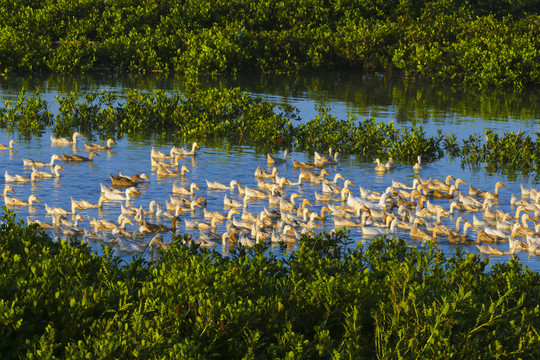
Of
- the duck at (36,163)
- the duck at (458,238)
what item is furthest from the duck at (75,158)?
the duck at (458,238)

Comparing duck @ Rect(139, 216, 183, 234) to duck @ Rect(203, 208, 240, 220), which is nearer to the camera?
duck @ Rect(139, 216, 183, 234)

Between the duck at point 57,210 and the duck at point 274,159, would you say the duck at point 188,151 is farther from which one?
the duck at point 57,210

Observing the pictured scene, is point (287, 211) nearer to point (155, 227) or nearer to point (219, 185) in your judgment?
point (219, 185)

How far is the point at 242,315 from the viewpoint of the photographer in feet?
26.2

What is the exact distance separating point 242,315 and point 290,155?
18010mm

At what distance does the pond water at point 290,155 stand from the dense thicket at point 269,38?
4.51 feet

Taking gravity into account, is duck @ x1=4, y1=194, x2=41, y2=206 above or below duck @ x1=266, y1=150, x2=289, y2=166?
below

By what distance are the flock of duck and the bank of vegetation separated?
2.86 meters

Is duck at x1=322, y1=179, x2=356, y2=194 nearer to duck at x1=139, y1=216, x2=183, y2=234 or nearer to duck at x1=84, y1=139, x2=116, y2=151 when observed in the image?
duck at x1=139, y1=216, x2=183, y2=234

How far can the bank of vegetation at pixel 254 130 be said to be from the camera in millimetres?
25156

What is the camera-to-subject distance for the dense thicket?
136ft

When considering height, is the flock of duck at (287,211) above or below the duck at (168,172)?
below

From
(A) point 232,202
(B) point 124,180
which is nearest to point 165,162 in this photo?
(B) point 124,180

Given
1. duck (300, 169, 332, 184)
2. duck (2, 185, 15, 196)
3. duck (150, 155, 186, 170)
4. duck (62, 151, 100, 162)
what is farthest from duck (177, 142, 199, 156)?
duck (2, 185, 15, 196)
